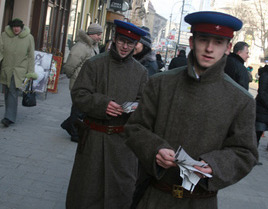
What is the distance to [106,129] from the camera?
4.28 meters

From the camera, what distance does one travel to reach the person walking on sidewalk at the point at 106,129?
4.18m

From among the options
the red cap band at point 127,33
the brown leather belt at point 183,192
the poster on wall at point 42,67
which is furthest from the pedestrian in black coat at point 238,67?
the poster on wall at point 42,67

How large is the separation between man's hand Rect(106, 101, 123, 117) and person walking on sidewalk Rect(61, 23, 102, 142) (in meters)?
3.66

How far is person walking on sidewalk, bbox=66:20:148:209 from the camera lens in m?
4.18

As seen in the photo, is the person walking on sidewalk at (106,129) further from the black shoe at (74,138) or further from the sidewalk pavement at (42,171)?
the black shoe at (74,138)

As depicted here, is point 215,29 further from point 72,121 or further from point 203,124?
point 72,121

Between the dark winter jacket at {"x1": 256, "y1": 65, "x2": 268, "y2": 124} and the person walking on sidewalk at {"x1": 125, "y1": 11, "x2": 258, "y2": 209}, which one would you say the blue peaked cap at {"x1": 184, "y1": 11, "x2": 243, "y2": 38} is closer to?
the person walking on sidewalk at {"x1": 125, "y1": 11, "x2": 258, "y2": 209}

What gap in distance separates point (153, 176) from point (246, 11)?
6399 centimetres

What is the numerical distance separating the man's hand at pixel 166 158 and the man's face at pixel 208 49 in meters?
0.52

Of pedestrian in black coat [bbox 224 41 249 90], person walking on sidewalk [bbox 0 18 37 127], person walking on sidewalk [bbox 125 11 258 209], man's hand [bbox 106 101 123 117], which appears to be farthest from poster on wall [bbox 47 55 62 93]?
person walking on sidewalk [bbox 125 11 258 209]

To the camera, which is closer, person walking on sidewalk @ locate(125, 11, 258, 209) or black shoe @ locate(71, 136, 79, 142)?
person walking on sidewalk @ locate(125, 11, 258, 209)

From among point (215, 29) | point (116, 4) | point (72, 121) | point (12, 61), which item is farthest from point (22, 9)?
point (116, 4)

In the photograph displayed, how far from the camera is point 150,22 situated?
419ft

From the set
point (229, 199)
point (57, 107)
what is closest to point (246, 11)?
point (57, 107)
